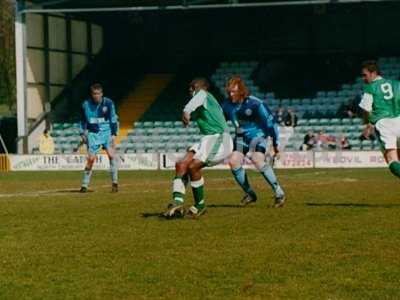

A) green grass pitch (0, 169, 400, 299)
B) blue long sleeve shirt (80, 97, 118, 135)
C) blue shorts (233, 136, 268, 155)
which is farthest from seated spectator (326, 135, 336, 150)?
blue shorts (233, 136, 268, 155)

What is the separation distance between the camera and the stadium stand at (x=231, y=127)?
1590 inches

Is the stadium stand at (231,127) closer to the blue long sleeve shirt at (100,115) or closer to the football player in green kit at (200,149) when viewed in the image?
the blue long sleeve shirt at (100,115)

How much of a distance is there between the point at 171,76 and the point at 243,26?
3.96m

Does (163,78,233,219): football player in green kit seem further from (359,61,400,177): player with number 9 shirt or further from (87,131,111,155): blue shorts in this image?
(87,131,111,155): blue shorts

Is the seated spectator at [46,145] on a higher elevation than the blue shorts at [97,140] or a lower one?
lower

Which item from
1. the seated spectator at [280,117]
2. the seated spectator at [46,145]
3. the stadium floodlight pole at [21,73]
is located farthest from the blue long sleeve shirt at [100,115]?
the stadium floodlight pole at [21,73]

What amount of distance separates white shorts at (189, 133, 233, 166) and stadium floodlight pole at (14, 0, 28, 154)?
89.7 ft

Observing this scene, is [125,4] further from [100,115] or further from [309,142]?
[100,115]

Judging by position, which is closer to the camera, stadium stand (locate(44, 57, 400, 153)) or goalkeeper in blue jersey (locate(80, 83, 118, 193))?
goalkeeper in blue jersey (locate(80, 83, 118, 193))

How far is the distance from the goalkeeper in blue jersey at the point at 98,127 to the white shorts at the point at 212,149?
643 centimetres

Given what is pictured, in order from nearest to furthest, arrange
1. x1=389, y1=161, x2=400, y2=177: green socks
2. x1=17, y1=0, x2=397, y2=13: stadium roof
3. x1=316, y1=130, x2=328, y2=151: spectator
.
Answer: x1=389, y1=161, x2=400, y2=177: green socks
x1=316, y1=130, x2=328, y2=151: spectator
x1=17, y1=0, x2=397, y2=13: stadium roof

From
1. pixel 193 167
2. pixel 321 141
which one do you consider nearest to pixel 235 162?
pixel 193 167

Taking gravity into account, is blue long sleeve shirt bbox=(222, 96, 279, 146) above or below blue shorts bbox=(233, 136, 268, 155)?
above

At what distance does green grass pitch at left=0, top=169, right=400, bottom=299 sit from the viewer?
7.83 metres
